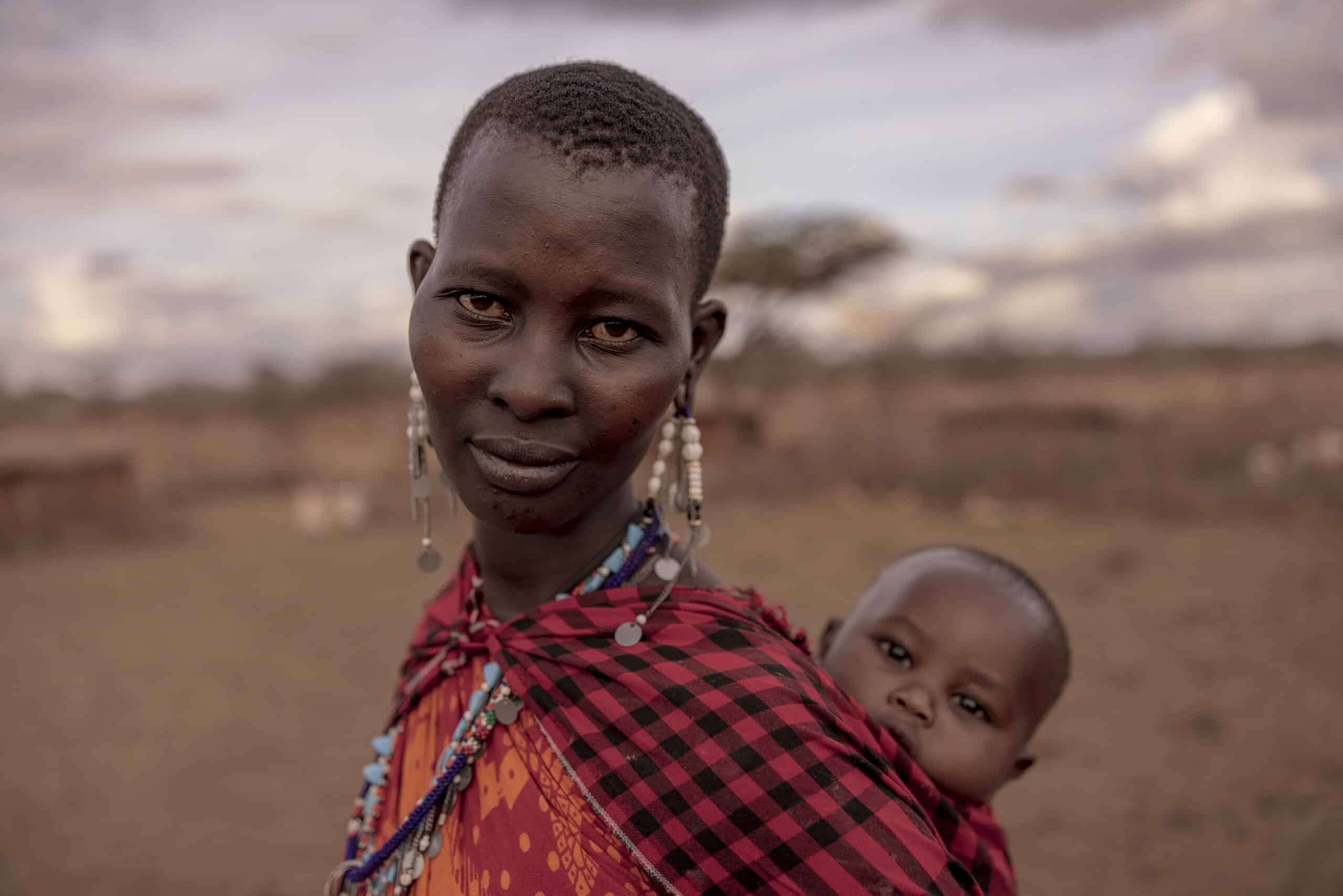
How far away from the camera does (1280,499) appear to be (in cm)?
1212

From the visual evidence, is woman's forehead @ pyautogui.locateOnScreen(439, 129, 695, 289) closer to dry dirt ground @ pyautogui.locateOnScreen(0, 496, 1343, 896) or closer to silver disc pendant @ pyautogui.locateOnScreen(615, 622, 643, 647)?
silver disc pendant @ pyautogui.locateOnScreen(615, 622, 643, 647)

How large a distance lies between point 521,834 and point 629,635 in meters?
0.28

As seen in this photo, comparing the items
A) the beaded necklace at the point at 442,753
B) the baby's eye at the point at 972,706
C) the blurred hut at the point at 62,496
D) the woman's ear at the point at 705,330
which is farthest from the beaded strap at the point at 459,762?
the blurred hut at the point at 62,496

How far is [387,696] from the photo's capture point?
710cm

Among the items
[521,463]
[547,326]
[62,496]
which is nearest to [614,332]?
[547,326]

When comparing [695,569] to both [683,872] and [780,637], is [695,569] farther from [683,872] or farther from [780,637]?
[683,872]

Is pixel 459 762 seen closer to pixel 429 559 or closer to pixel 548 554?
pixel 548 554

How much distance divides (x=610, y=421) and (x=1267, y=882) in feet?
15.7

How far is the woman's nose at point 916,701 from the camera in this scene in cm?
178

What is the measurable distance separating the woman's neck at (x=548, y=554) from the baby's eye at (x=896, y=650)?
0.62 metres

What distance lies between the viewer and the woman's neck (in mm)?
1492

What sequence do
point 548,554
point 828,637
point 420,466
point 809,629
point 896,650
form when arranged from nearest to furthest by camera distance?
point 548,554, point 420,466, point 896,650, point 828,637, point 809,629

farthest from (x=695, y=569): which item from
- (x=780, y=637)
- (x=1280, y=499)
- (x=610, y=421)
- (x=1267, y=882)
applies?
(x=1280, y=499)

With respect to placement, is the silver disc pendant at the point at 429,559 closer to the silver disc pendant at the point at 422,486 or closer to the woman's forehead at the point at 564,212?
the silver disc pendant at the point at 422,486
